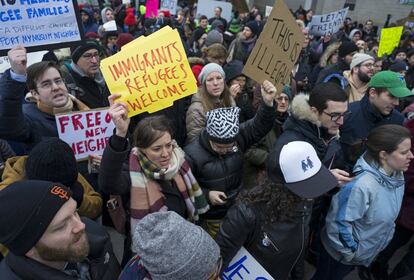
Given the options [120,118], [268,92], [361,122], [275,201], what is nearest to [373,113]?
[361,122]

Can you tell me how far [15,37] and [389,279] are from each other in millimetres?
3927

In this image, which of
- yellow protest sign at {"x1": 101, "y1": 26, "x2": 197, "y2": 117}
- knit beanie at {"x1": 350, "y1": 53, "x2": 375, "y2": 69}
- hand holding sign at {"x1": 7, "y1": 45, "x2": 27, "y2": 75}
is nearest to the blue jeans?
yellow protest sign at {"x1": 101, "y1": 26, "x2": 197, "y2": 117}

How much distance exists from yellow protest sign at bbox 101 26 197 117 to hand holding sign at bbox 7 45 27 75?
0.50 meters

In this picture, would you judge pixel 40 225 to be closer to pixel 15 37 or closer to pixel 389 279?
pixel 15 37

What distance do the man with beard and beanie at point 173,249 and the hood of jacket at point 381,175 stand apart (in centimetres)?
162

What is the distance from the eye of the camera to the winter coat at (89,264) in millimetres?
1399

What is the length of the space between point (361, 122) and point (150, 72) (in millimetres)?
2292

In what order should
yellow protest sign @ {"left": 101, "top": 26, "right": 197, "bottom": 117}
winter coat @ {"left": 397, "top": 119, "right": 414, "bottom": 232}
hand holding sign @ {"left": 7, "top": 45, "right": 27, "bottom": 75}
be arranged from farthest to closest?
winter coat @ {"left": 397, "top": 119, "right": 414, "bottom": 232} → yellow protest sign @ {"left": 101, "top": 26, "right": 197, "bottom": 117} → hand holding sign @ {"left": 7, "top": 45, "right": 27, "bottom": 75}

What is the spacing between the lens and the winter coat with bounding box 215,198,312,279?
1938mm

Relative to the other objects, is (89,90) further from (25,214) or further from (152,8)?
(152,8)

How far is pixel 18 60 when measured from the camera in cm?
217

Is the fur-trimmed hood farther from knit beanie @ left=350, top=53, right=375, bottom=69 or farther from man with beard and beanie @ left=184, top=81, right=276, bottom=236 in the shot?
knit beanie @ left=350, top=53, right=375, bottom=69

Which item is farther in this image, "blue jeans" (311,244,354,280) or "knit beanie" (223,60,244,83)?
"knit beanie" (223,60,244,83)

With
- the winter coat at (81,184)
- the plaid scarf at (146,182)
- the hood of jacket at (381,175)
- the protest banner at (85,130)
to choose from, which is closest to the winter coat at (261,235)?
the plaid scarf at (146,182)
